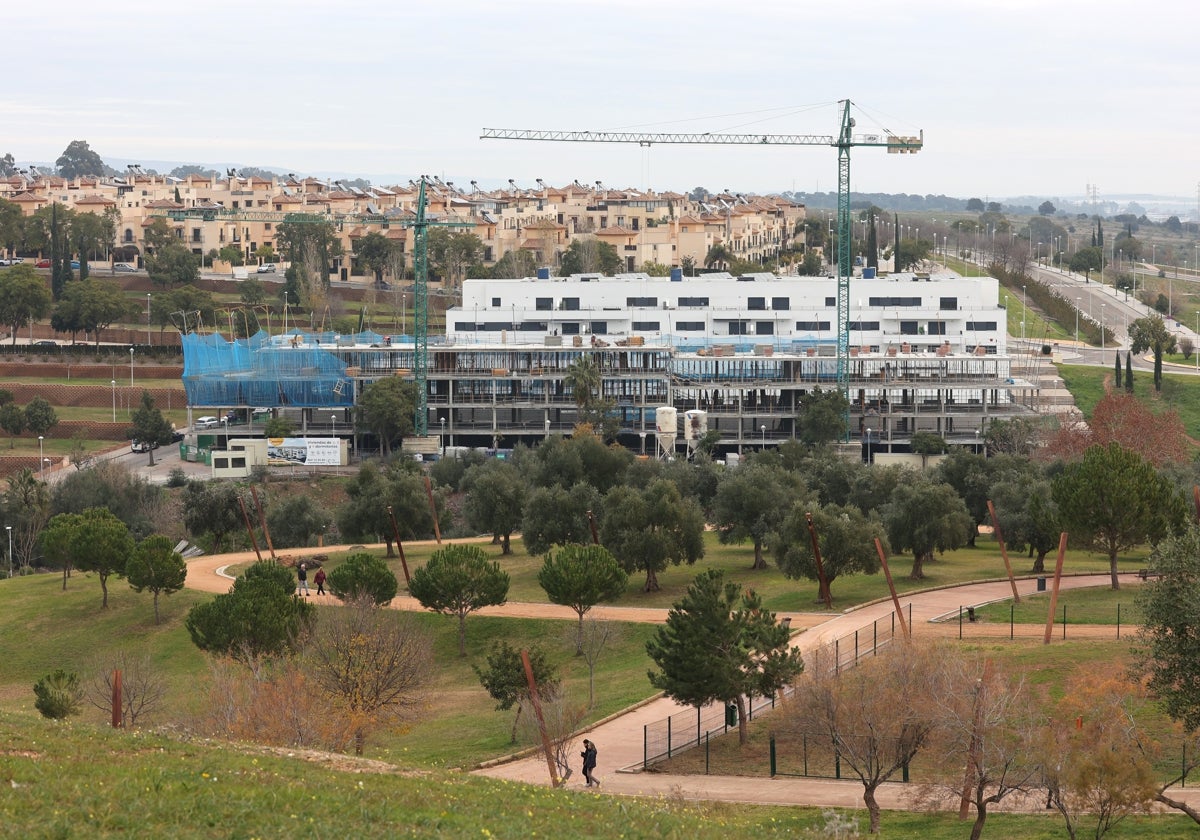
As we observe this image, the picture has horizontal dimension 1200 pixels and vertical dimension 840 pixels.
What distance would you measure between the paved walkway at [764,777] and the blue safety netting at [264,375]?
4490cm

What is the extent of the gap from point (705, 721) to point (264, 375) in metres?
63.9

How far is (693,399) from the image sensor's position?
95.9 meters

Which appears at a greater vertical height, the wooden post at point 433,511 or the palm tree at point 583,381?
the palm tree at point 583,381

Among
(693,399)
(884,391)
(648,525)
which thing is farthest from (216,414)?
(648,525)

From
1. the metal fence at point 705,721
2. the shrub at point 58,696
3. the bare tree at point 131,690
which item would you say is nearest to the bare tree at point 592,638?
the metal fence at point 705,721

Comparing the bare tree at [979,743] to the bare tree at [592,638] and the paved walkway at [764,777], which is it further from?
the bare tree at [592,638]

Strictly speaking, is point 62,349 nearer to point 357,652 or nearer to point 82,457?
point 82,457

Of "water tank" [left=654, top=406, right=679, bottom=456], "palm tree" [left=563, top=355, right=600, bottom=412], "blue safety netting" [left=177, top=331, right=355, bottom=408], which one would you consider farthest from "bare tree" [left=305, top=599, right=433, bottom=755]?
"blue safety netting" [left=177, top=331, right=355, bottom=408]

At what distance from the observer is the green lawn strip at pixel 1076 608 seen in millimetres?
42031

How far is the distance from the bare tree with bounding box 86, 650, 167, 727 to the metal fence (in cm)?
1089

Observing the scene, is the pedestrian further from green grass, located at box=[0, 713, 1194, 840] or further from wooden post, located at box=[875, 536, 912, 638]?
wooden post, located at box=[875, 536, 912, 638]

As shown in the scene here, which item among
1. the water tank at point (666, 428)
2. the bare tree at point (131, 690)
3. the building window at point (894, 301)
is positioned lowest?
the bare tree at point (131, 690)

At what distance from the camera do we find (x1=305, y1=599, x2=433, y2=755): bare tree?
3572cm

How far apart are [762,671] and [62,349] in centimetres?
8478
